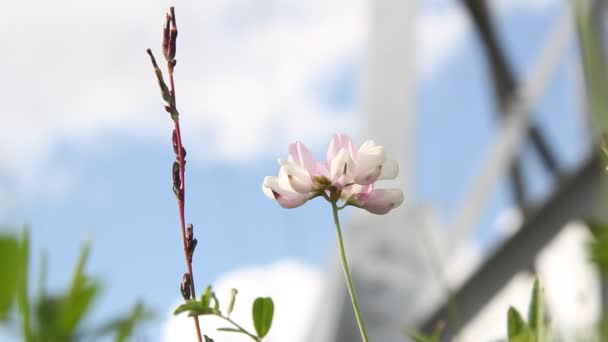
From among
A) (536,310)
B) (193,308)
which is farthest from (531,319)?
(193,308)

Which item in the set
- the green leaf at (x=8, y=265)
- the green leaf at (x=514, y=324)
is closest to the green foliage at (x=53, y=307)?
the green leaf at (x=8, y=265)

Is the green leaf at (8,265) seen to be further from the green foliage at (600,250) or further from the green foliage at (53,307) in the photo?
the green foliage at (600,250)

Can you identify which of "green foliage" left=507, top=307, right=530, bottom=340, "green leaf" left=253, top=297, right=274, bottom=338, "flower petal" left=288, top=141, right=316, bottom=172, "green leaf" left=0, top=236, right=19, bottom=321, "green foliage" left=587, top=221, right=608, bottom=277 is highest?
"flower petal" left=288, top=141, right=316, bottom=172

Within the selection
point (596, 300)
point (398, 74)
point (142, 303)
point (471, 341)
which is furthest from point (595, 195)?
point (398, 74)

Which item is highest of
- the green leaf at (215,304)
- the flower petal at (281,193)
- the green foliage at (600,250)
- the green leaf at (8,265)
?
the flower petal at (281,193)

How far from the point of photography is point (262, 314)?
244mm

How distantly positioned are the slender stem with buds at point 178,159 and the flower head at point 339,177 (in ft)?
0.10

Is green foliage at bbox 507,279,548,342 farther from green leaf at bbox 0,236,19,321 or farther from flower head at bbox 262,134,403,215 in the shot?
green leaf at bbox 0,236,19,321

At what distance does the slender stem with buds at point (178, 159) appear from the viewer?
20 centimetres

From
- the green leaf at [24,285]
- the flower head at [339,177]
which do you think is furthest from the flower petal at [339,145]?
the green leaf at [24,285]

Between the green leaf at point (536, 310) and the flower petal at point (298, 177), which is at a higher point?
the flower petal at point (298, 177)

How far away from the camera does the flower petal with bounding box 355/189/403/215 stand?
0.78 ft

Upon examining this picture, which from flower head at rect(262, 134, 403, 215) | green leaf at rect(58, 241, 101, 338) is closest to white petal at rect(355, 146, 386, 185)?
flower head at rect(262, 134, 403, 215)

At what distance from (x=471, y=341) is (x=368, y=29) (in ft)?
3.55
